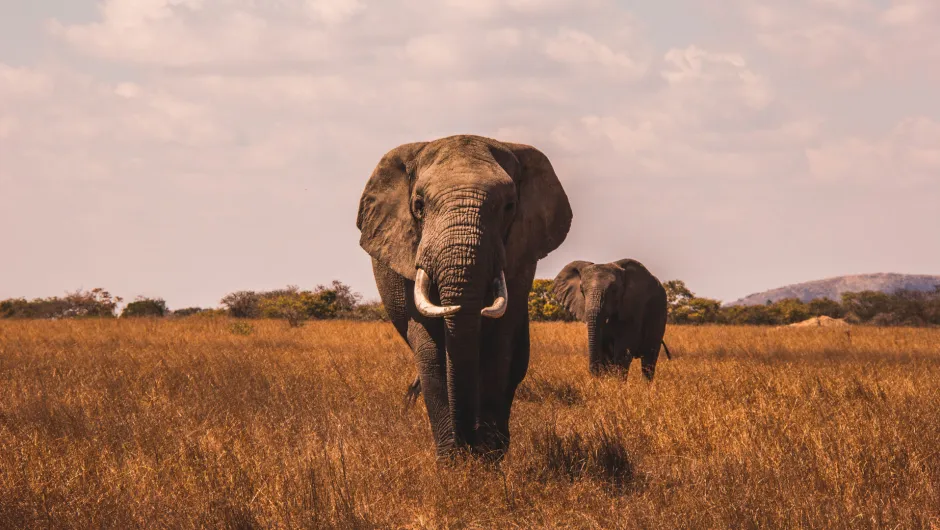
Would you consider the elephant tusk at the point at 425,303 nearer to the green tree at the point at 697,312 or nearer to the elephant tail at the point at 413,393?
the elephant tail at the point at 413,393

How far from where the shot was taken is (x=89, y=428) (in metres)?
6.90

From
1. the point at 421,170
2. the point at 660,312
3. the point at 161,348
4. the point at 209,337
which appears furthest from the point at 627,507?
the point at 209,337

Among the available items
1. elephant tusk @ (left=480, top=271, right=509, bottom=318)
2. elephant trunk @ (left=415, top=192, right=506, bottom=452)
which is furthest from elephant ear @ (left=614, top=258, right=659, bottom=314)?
elephant tusk @ (left=480, top=271, right=509, bottom=318)

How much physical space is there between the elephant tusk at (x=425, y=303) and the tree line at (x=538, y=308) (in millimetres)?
25916

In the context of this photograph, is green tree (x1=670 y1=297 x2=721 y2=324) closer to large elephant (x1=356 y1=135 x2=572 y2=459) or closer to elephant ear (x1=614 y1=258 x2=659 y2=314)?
elephant ear (x1=614 y1=258 x2=659 y2=314)

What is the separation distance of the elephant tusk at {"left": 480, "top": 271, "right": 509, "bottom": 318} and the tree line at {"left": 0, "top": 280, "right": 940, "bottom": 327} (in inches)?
1028

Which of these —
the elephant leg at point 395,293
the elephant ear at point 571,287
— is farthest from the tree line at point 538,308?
the elephant leg at point 395,293

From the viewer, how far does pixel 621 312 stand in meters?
12.6

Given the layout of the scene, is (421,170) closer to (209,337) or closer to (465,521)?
(465,521)

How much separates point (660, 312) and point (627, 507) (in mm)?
8785

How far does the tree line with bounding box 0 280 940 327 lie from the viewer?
115 ft

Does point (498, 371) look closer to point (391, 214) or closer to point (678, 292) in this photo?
point (391, 214)

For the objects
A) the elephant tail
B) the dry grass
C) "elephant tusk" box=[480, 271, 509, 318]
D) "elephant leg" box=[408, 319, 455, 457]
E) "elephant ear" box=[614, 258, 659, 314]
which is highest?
"elephant ear" box=[614, 258, 659, 314]

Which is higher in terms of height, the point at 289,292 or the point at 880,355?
the point at 289,292
